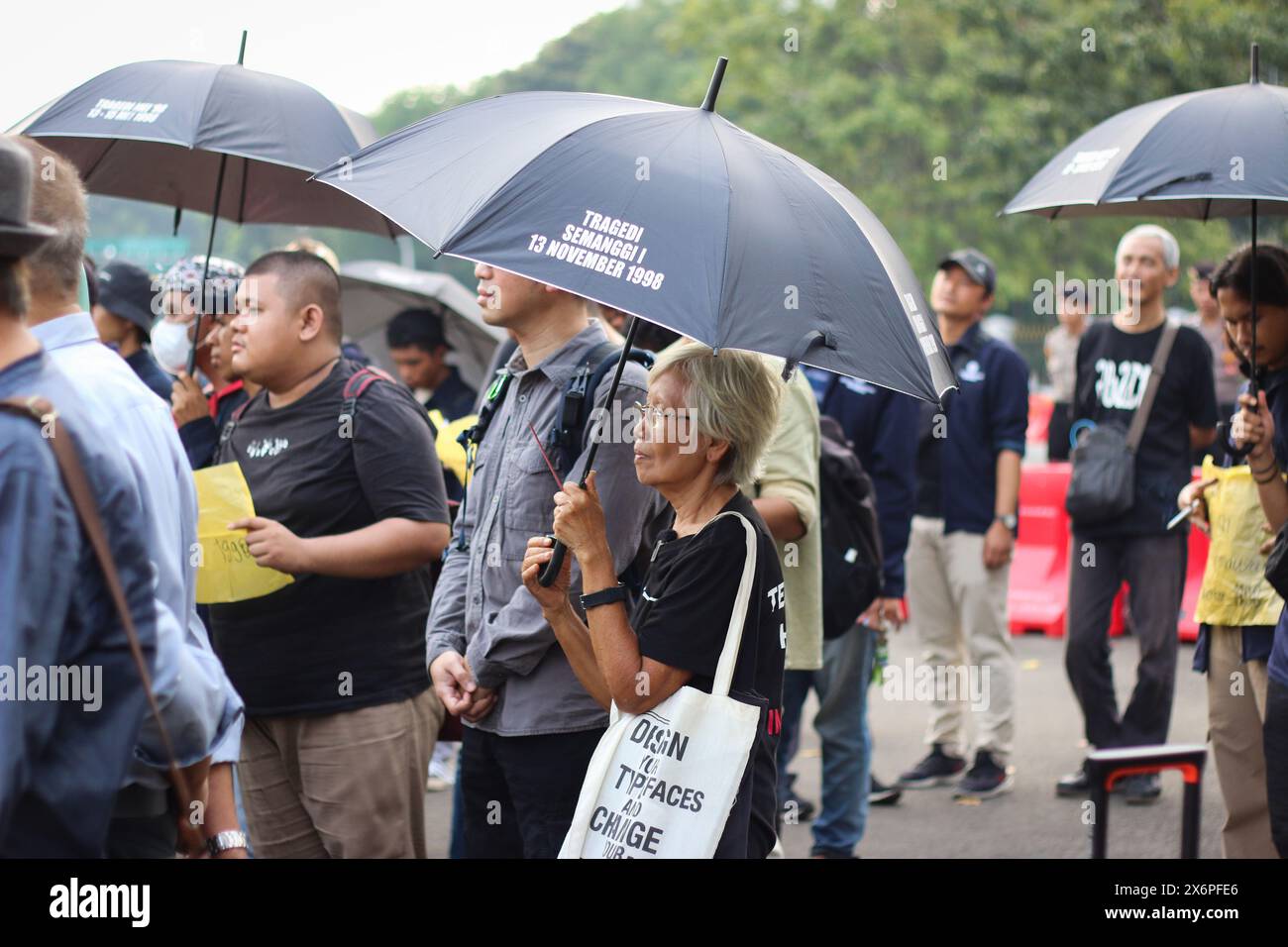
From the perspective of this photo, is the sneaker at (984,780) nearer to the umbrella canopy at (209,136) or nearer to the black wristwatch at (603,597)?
the umbrella canopy at (209,136)

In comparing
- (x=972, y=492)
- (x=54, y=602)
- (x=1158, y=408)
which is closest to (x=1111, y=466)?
(x=1158, y=408)

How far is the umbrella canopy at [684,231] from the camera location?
2.92m

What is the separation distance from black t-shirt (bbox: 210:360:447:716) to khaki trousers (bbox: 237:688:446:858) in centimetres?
8

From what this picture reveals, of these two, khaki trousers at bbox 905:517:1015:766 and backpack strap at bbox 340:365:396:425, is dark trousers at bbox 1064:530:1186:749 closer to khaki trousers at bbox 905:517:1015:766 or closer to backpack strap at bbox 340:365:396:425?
khaki trousers at bbox 905:517:1015:766

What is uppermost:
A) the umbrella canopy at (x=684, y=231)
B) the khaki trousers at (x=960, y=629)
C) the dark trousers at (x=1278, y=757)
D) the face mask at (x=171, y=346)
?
the umbrella canopy at (x=684, y=231)

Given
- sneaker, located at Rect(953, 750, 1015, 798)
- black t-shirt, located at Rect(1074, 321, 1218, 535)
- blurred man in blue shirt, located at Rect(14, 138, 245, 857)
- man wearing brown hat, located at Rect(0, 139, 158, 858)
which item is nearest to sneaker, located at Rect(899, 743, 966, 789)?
sneaker, located at Rect(953, 750, 1015, 798)

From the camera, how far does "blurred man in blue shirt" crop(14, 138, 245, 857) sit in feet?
8.46

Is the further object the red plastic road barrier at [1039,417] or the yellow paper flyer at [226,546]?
the red plastic road barrier at [1039,417]

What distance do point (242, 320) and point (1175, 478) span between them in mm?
4325

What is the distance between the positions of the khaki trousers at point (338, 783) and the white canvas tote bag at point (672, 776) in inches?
46.8

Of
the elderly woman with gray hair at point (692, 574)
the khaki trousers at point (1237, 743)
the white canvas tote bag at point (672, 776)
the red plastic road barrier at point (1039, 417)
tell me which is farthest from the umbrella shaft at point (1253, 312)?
the red plastic road barrier at point (1039, 417)
